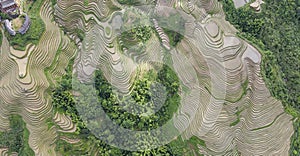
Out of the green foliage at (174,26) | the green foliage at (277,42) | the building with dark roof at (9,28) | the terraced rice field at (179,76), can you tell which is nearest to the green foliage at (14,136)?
the terraced rice field at (179,76)

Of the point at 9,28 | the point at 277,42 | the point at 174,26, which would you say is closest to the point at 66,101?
the point at 9,28

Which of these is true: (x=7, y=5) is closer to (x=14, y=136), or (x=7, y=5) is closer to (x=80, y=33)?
(x=80, y=33)

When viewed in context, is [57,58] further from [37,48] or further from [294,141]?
[294,141]

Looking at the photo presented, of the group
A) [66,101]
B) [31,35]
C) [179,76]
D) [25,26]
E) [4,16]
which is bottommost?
[179,76]

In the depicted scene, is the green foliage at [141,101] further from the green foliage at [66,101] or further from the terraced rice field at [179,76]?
the green foliage at [66,101]

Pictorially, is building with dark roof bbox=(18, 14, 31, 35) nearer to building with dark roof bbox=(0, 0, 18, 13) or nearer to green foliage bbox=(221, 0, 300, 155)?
building with dark roof bbox=(0, 0, 18, 13)

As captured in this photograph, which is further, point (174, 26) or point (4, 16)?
point (174, 26)
